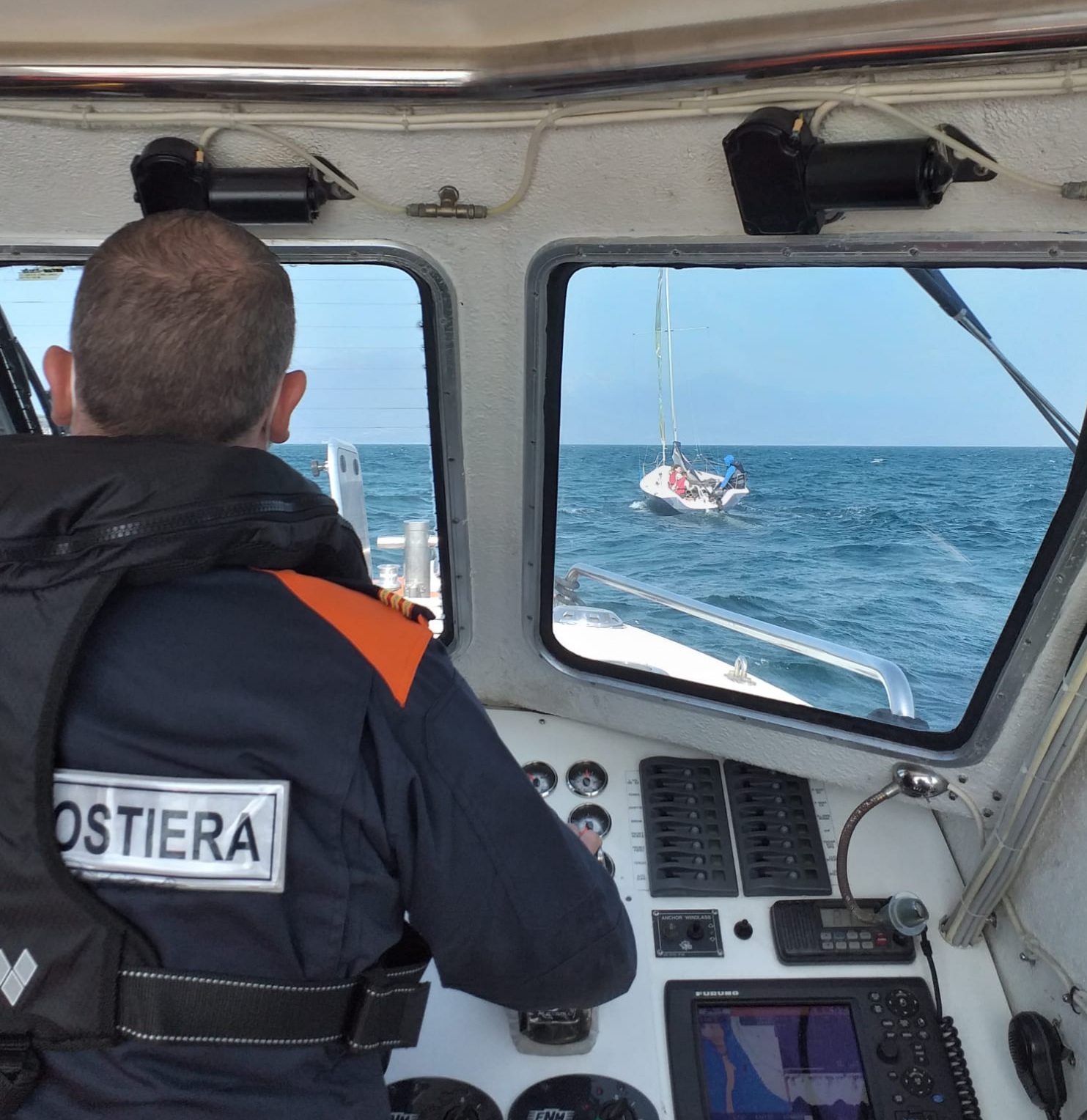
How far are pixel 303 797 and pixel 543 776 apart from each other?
4.96ft

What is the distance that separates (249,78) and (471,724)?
1.14 metres

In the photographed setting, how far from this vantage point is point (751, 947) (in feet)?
6.79

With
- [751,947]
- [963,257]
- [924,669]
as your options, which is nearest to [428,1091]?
[751,947]

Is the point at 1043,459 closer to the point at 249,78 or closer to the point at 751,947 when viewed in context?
the point at 751,947

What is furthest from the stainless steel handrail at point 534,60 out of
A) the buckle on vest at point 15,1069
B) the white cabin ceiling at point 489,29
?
the buckle on vest at point 15,1069

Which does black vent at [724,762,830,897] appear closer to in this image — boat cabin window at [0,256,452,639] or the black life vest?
boat cabin window at [0,256,452,639]

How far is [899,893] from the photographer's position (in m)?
2.11

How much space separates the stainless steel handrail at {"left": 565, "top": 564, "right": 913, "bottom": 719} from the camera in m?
2.20

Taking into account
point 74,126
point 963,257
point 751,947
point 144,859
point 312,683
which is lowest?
point 751,947

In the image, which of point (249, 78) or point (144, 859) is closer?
point (144, 859)

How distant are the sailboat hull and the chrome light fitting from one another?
720 mm

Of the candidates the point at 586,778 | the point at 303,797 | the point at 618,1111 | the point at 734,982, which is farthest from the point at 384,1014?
the point at 586,778

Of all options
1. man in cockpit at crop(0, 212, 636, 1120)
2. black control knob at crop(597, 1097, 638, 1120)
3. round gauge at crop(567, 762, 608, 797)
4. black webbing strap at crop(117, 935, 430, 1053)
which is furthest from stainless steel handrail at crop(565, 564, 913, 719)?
black webbing strap at crop(117, 935, 430, 1053)

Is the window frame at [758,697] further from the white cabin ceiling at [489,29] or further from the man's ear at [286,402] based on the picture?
the man's ear at [286,402]
